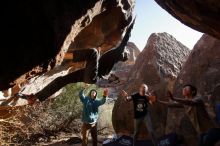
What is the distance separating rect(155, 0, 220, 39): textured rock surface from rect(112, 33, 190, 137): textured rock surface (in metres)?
4.46

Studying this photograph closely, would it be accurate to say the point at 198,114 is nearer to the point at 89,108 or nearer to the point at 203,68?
the point at 89,108

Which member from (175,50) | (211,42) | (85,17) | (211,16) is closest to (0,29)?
(85,17)

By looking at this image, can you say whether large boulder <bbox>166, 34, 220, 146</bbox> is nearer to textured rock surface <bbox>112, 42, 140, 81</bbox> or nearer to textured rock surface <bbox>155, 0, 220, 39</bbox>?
textured rock surface <bbox>155, 0, 220, 39</bbox>

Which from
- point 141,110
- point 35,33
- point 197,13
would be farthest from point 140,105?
point 35,33

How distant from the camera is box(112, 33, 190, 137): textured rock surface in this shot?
11415 millimetres

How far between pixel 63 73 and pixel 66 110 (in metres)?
6.23

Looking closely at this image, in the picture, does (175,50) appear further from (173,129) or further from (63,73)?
(63,73)

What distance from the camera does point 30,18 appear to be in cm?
469

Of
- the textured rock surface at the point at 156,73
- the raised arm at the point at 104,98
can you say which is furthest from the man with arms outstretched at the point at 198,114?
the textured rock surface at the point at 156,73

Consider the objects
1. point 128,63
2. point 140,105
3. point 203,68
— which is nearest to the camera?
point 140,105

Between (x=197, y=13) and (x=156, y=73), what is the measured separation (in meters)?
6.46

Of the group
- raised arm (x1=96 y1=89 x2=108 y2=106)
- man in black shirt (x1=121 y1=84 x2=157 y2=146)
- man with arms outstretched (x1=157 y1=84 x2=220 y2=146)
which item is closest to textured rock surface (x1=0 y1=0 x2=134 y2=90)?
man with arms outstretched (x1=157 y1=84 x2=220 y2=146)

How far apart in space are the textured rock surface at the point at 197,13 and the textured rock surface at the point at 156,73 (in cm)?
446

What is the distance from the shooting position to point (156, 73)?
41.4 feet
